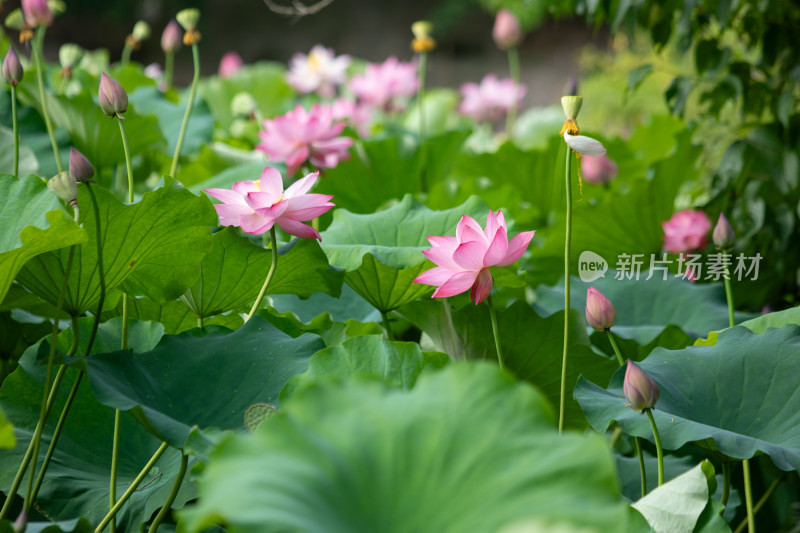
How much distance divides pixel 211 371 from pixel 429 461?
0.31 m

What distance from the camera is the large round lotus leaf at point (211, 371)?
576mm

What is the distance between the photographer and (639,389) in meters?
0.54

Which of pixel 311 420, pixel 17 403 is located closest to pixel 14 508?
pixel 17 403

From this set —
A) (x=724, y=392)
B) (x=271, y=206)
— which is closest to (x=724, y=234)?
(x=724, y=392)

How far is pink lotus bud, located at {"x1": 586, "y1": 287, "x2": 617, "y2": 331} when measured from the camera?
64 cm

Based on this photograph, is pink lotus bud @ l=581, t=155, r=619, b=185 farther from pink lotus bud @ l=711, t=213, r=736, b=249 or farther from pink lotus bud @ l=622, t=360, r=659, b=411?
pink lotus bud @ l=622, t=360, r=659, b=411

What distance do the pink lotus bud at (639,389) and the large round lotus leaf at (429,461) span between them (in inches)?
7.6

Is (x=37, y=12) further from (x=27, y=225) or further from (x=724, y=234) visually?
(x=724, y=234)

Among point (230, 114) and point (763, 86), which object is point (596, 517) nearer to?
point (763, 86)

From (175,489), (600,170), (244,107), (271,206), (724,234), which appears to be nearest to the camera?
(175,489)

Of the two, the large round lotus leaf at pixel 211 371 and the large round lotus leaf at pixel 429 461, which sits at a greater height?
the large round lotus leaf at pixel 429 461

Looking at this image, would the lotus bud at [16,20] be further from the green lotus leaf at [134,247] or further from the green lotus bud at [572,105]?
the green lotus bud at [572,105]

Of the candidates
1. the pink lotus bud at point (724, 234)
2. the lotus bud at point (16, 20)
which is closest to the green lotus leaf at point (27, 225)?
the lotus bud at point (16, 20)

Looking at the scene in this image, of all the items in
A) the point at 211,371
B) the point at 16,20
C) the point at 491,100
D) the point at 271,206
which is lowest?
the point at 491,100
